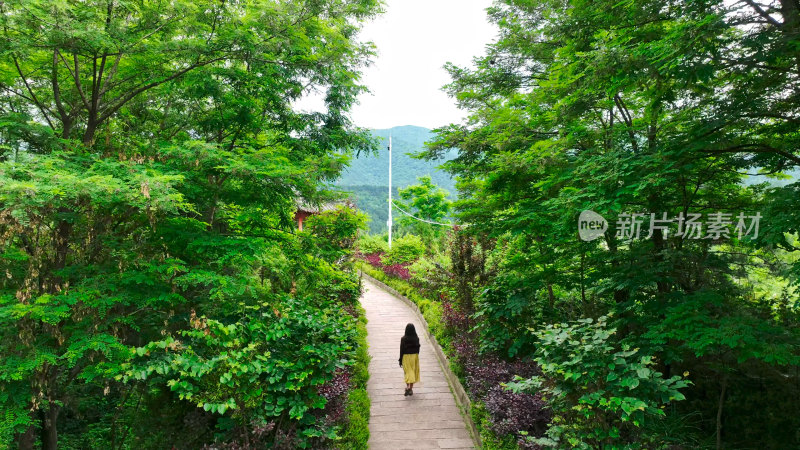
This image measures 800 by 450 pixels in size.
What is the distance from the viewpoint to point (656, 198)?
19.9 ft

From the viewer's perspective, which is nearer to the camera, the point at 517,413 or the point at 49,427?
the point at 517,413

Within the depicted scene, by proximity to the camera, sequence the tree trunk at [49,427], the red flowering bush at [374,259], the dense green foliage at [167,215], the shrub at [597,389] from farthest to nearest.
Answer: the red flowering bush at [374,259], the tree trunk at [49,427], the dense green foliage at [167,215], the shrub at [597,389]

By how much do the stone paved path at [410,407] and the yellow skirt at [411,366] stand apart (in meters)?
0.37

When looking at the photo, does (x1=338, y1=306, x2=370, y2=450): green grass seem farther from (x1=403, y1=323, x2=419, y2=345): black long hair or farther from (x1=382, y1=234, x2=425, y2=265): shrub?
(x1=382, y1=234, x2=425, y2=265): shrub

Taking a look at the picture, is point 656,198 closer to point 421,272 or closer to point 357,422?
point 357,422

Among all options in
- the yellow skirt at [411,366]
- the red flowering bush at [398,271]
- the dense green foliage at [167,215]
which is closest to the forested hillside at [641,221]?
the yellow skirt at [411,366]

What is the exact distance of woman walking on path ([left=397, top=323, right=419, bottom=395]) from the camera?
797cm

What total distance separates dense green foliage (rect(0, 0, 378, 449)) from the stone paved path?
1.30 metres

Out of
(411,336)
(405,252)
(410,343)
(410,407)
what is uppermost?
(405,252)

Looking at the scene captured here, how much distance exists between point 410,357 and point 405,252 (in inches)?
556

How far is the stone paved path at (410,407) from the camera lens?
6527 millimetres

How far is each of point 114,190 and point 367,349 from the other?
24.9 ft

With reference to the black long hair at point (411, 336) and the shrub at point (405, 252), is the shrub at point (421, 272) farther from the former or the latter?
the black long hair at point (411, 336)

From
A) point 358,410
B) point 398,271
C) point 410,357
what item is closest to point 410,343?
point 410,357
